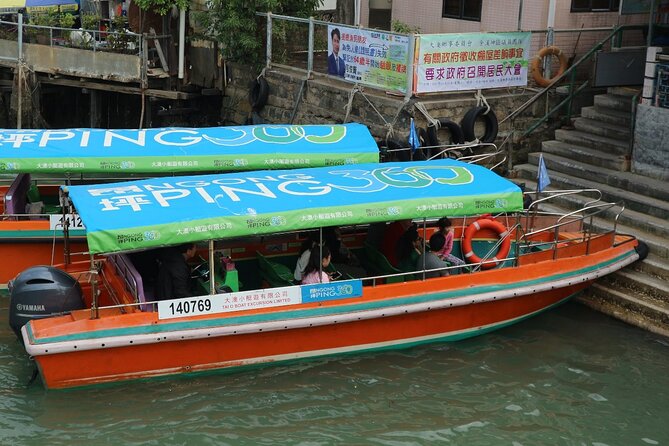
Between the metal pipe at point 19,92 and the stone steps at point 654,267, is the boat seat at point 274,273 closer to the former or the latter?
the stone steps at point 654,267

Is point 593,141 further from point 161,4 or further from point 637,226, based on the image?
point 161,4

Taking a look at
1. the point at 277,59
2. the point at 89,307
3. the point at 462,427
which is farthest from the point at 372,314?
the point at 277,59

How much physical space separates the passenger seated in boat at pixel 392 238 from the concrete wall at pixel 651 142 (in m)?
4.28

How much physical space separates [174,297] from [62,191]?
5.46 ft

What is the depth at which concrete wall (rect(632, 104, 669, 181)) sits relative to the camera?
517 inches

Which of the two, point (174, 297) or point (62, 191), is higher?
point (62, 191)

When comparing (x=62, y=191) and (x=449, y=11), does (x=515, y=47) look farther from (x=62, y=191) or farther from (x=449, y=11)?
(x=62, y=191)

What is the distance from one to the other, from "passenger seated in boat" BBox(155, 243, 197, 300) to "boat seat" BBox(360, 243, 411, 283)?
2486 millimetres

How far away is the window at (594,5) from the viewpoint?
15.9 metres

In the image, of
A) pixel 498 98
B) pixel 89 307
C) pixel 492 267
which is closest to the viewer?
pixel 89 307

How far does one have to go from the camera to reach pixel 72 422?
29.0ft

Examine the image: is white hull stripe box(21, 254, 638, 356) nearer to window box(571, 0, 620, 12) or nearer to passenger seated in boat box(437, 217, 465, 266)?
passenger seated in boat box(437, 217, 465, 266)

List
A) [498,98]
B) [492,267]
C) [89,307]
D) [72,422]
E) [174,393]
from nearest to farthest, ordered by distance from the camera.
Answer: [72,422], [174,393], [89,307], [492,267], [498,98]

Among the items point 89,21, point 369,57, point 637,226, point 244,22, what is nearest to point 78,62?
point 89,21
